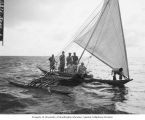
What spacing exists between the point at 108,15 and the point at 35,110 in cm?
1036

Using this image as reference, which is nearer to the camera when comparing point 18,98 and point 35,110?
point 35,110

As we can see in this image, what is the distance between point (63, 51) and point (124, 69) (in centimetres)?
608

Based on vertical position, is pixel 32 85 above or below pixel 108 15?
below

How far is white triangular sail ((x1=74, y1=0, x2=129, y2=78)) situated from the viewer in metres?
17.3

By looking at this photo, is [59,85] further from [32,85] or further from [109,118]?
[109,118]

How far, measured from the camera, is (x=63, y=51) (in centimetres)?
2058

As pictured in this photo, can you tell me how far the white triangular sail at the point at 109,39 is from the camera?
56.7ft

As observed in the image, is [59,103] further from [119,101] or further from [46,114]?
[119,101]

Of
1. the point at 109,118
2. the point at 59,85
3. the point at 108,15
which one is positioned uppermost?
the point at 108,15

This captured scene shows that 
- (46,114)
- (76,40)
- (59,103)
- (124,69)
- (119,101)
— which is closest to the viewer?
(46,114)

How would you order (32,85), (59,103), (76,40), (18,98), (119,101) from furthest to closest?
(76,40), (32,85), (119,101), (18,98), (59,103)

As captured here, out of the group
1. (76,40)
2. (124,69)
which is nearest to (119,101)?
(124,69)

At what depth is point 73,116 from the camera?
1048 centimetres

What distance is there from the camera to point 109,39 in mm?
17734
